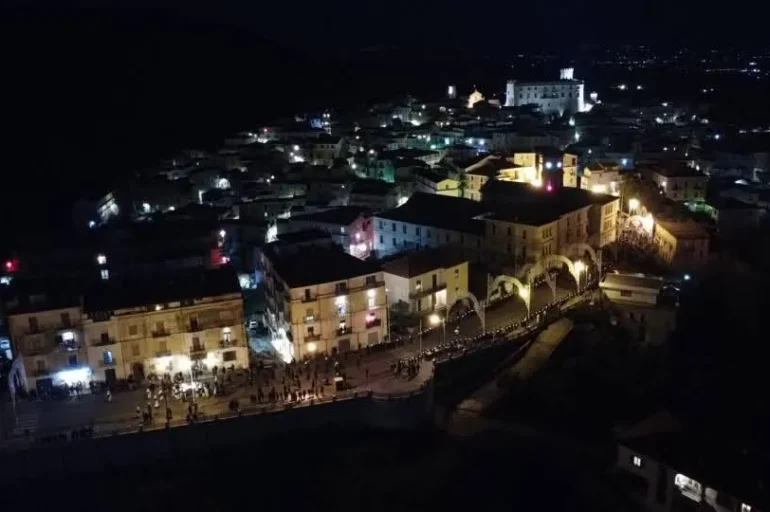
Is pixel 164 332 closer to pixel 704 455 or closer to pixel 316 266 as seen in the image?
pixel 316 266

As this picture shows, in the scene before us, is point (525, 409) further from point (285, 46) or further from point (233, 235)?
point (285, 46)

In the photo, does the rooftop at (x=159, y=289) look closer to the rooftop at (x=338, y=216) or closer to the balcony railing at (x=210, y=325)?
the balcony railing at (x=210, y=325)

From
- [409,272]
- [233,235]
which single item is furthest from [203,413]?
[233,235]

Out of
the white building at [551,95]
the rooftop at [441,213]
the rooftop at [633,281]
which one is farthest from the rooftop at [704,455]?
the white building at [551,95]

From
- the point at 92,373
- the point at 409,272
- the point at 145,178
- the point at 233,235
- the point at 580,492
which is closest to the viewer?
the point at 580,492

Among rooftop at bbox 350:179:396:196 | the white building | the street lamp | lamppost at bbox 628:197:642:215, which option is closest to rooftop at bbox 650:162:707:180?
lamppost at bbox 628:197:642:215

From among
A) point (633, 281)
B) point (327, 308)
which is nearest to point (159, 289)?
point (327, 308)
